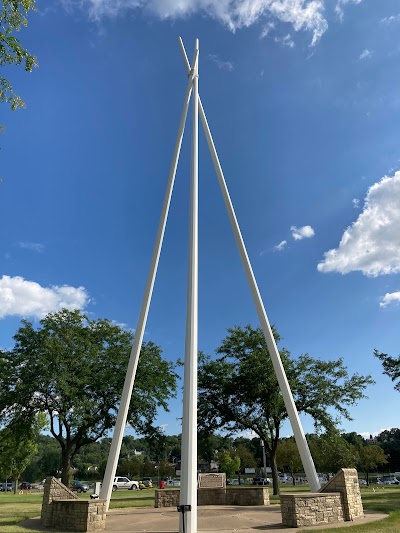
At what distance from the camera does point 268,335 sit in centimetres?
1598

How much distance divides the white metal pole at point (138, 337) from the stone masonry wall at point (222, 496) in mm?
6249

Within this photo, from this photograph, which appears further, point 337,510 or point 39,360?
point 39,360

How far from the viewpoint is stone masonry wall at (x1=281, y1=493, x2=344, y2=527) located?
12305 millimetres

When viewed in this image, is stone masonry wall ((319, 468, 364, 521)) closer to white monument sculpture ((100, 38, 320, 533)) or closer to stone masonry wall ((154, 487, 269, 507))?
white monument sculpture ((100, 38, 320, 533))

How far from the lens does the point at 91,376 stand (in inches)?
1160

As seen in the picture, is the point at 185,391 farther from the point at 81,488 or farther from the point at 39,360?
the point at 81,488

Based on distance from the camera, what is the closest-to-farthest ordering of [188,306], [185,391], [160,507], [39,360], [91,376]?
[185,391] < [188,306] < [160,507] < [39,360] < [91,376]

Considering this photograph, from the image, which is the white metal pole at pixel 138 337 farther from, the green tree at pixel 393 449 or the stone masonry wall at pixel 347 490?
the green tree at pixel 393 449

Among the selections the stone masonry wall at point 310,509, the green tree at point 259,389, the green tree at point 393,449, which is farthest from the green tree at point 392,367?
the green tree at point 393,449

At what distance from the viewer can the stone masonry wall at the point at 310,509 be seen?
12.3m

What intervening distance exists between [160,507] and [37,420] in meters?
14.2

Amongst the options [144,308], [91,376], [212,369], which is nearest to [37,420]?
[91,376]

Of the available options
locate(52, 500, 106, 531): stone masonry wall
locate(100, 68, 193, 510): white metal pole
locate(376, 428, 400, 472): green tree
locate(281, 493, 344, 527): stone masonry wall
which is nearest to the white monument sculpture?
locate(100, 68, 193, 510): white metal pole

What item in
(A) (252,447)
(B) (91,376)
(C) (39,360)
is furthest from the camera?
(A) (252,447)
